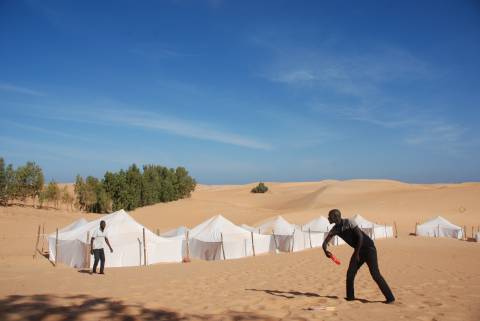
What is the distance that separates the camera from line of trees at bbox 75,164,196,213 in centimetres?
5428

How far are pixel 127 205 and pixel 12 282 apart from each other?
44.2 m

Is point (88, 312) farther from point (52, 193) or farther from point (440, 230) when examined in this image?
point (52, 193)

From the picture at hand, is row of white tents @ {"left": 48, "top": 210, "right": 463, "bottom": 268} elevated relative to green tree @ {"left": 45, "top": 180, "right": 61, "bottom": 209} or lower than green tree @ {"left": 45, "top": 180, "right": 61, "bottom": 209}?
lower

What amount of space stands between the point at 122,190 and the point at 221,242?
35.9m

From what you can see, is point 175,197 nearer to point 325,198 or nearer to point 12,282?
point 325,198

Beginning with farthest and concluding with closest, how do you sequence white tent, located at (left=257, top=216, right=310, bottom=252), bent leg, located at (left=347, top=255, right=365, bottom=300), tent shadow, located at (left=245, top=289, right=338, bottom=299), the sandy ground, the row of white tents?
white tent, located at (left=257, top=216, right=310, bottom=252)
the row of white tents
tent shadow, located at (left=245, top=289, right=338, bottom=299)
bent leg, located at (left=347, top=255, right=365, bottom=300)
the sandy ground

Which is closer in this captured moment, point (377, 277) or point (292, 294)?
point (377, 277)

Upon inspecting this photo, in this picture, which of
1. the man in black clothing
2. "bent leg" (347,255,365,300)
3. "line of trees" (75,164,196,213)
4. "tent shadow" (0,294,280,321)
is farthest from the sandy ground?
"line of trees" (75,164,196,213)

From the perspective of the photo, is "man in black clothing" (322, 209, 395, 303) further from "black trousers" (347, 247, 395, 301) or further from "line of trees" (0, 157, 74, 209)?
"line of trees" (0, 157, 74, 209)

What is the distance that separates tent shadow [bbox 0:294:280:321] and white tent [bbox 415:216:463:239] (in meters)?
32.8

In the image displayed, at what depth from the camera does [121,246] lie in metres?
17.8

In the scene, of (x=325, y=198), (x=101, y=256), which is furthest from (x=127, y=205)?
(x=101, y=256)

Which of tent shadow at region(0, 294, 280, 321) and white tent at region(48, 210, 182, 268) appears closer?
tent shadow at region(0, 294, 280, 321)

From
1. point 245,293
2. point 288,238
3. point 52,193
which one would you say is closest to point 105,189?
point 52,193
